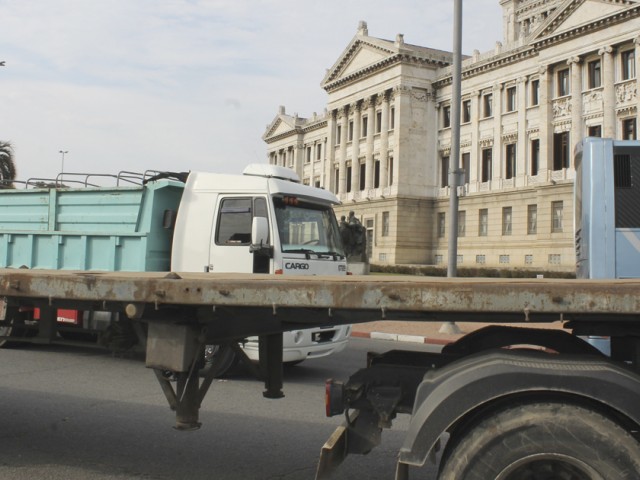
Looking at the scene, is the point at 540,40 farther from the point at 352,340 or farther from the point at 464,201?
the point at 352,340

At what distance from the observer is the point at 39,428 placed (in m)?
5.76

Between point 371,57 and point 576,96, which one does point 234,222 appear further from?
point 371,57

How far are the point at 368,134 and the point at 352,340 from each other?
174ft

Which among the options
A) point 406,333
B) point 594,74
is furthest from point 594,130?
point 406,333

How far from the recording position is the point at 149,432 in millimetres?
5746

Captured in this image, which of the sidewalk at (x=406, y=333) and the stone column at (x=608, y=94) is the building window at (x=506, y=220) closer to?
the stone column at (x=608, y=94)

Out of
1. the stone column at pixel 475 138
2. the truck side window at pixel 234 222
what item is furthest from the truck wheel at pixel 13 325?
the stone column at pixel 475 138

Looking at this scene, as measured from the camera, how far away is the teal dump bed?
8352 millimetres

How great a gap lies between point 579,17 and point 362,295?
1932 inches

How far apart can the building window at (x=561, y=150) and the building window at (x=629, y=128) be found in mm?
4250

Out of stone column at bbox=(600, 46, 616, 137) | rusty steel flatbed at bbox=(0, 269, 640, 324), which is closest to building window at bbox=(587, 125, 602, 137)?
stone column at bbox=(600, 46, 616, 137)

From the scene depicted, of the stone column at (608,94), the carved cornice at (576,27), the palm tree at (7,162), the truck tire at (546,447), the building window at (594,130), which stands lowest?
the truck tire at (546,447)

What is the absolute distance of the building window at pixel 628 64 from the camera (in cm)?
4260

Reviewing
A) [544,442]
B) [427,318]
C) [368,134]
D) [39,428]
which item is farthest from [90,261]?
[368,134]
